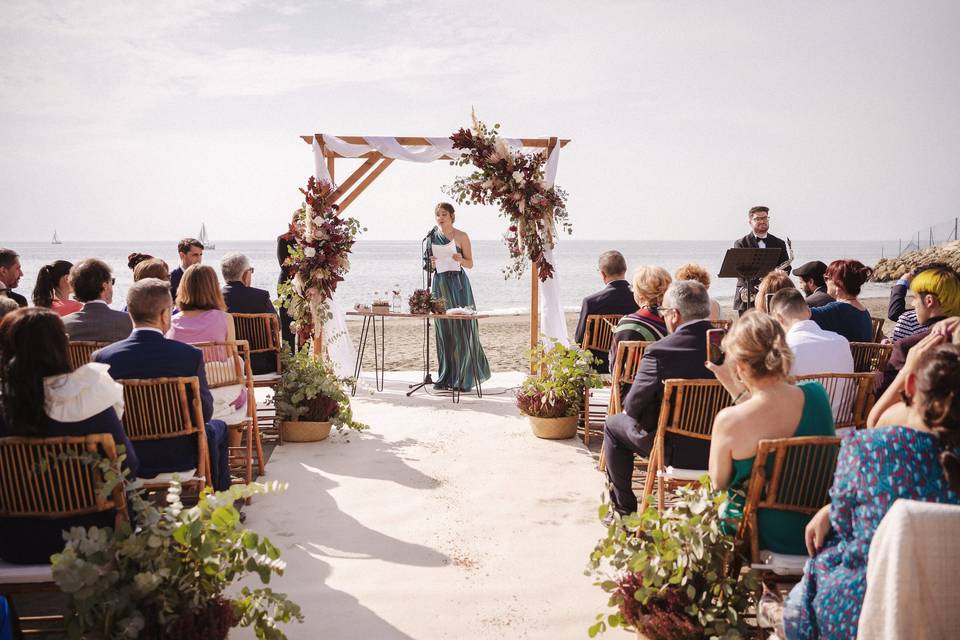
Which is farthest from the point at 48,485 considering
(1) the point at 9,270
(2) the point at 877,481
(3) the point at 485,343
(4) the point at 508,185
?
(3) the point at 485,343

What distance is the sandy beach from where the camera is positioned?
450 inches

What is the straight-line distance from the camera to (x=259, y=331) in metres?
6.07

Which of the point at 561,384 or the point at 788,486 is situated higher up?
the point at 788,486

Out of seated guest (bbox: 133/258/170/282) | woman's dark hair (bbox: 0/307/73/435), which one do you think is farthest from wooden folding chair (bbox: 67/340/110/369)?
woman's dark hair (bbox: 0/307/73/435)

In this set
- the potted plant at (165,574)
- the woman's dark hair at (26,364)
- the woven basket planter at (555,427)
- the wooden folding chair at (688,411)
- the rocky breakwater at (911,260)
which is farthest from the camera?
the rocky breakwater at (911,260)

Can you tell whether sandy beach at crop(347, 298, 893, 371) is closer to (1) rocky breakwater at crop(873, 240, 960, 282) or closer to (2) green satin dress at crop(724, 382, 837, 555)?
(2) green satin dress at crop(724, 382, 837, 555)

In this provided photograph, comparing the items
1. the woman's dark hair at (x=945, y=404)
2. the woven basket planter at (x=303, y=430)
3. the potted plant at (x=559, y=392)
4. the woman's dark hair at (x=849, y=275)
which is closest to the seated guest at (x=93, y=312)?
the woven basket planter at (x=303, y=430)

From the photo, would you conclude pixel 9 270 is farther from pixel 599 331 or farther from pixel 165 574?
pixel 599 331

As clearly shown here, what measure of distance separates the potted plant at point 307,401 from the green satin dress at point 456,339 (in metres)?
2.45

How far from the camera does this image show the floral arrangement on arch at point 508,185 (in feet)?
25.5

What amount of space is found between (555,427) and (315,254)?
3.02 metres

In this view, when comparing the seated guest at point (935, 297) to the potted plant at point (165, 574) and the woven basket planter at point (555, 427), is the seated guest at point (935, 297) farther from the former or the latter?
the potted plant at point (165, 574)

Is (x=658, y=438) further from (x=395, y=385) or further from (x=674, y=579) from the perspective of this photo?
(x=395, y=385)

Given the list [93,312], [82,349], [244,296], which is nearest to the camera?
[82,349]
